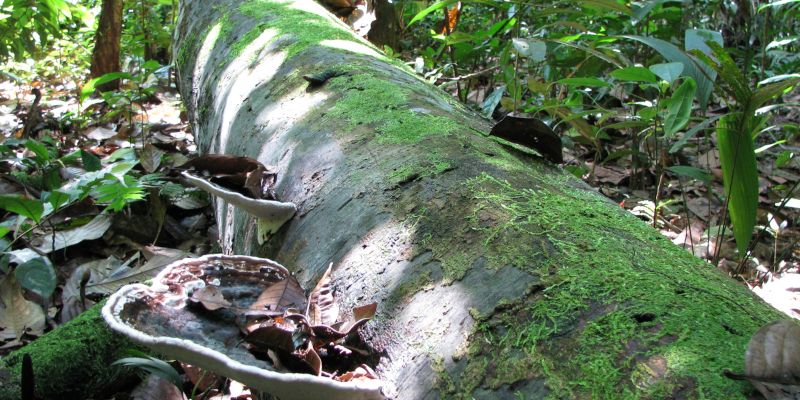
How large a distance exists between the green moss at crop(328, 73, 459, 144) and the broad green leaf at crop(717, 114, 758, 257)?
900 mm

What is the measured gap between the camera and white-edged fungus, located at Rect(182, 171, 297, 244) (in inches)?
61.1

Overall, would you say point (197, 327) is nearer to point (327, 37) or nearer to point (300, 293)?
point (300, 293)

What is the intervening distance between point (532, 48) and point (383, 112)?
69cm

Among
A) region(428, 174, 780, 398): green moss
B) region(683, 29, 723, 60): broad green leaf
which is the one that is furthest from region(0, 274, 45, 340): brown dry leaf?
region(683, 29, 723, 60): broad green leaf

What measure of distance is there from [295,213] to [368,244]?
0.38 m

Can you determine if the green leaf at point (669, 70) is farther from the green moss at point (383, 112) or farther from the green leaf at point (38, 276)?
the green leaf at point (38, 276)

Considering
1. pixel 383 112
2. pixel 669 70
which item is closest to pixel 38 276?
pixel 383 112

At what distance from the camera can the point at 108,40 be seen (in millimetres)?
6707

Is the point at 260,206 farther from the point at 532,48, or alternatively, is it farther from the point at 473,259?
the point at 532,48

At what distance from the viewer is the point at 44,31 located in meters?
4.93

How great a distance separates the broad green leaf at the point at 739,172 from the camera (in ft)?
6.08

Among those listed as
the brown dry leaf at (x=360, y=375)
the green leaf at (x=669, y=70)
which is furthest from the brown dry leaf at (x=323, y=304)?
the green leaf at (x=669, y=70)

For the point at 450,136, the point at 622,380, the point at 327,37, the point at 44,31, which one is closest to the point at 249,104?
the point at 327,37

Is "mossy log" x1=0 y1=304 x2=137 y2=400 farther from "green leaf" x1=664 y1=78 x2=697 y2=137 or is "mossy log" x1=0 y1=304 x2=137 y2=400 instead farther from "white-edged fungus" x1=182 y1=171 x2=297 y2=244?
"green leaf" x1=664 y1=78 x2=697 y2=137
